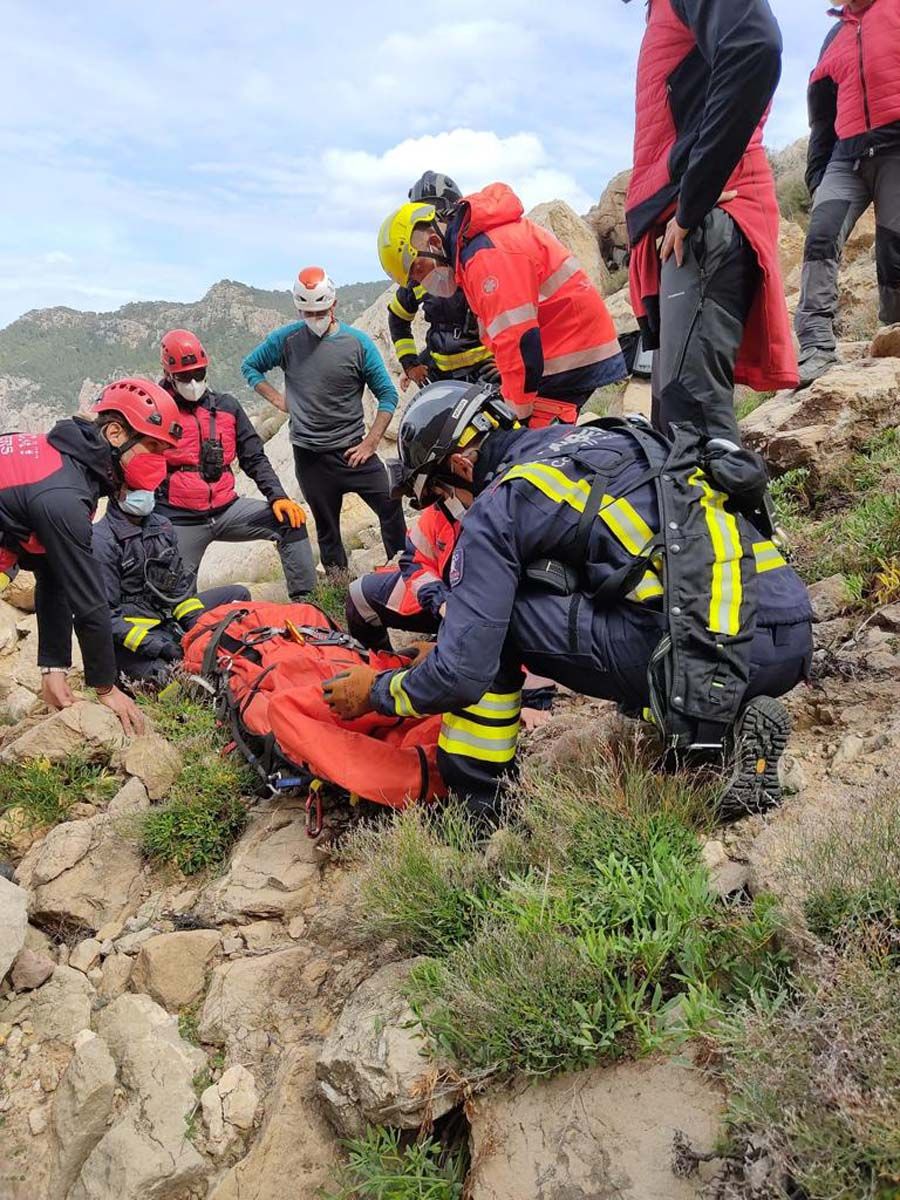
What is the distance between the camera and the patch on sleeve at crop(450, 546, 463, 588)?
108 inches

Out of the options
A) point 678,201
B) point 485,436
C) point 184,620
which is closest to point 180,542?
point 184,620

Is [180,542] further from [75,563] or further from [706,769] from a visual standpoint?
[706,769]

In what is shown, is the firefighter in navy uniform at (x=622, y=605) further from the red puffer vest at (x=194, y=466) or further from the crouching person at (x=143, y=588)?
the red puffer vest at (x=194, y=466)

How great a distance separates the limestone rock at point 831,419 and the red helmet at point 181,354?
3.94m

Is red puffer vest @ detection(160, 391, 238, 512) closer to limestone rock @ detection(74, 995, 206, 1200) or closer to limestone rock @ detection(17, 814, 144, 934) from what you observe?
limestone rock @ detection(17, 814, 144, 934)

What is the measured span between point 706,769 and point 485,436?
4.54 ft

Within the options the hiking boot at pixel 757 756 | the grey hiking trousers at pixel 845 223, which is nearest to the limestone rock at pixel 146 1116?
the hiking boot at pixel 757 756

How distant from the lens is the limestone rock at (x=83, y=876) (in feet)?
11.4

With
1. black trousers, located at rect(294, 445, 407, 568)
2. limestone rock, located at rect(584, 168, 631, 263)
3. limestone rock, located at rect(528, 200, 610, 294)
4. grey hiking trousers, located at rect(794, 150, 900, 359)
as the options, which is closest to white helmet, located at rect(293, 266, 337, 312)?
black trousers, located at rect(294, 445, 407, 568)

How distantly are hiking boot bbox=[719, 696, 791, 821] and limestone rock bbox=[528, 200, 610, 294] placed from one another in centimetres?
1182

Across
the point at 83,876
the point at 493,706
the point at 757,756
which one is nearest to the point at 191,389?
the point at 83,876

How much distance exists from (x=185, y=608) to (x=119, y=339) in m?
102

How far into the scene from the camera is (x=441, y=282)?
15.4 ft

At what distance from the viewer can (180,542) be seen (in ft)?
20.6
